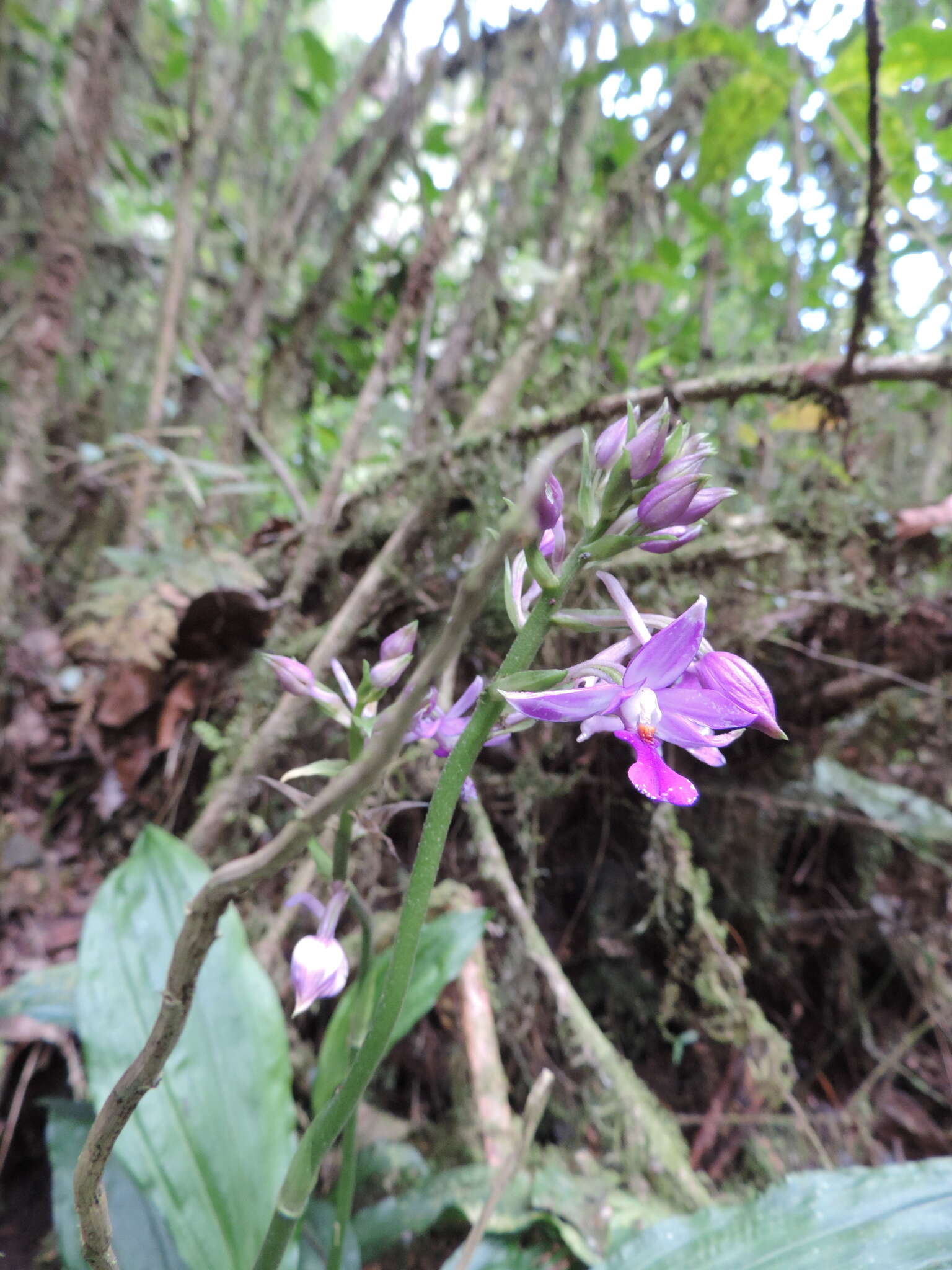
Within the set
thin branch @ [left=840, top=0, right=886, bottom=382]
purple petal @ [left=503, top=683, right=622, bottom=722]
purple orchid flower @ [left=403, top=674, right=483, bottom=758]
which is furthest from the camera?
thin branch @ [left=840, top=0, right=886, bottom=382]

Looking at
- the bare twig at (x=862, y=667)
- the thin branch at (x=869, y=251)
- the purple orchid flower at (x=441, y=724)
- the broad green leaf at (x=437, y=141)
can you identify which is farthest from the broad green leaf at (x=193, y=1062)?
the broad green leaf at (x=437, y=141)

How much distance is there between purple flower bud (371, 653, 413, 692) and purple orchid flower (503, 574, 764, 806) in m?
0.22

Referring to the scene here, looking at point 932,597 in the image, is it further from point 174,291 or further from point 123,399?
point 123,399

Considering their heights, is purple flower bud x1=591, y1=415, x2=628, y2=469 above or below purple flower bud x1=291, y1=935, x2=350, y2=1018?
above

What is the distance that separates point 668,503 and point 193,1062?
137 centimetres

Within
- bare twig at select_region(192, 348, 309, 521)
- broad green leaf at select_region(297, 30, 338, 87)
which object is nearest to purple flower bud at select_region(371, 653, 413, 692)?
bare twig at select_region(192, 348, 309, 521)

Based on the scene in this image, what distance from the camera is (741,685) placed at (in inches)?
33.4

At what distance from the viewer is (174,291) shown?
306cm

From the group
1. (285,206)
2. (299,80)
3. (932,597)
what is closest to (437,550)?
(932,597)

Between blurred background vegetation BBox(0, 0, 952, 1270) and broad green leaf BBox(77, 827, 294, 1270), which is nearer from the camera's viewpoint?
broad green leaf BBox(77, 827, 294, 1270)

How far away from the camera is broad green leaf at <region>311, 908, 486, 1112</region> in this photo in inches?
52.6

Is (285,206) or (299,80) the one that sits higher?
(299,80)

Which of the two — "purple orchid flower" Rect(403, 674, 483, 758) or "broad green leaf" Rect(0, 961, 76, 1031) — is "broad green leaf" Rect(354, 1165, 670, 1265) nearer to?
"broad green leaf" Rect(0, 961, 76, 1031)

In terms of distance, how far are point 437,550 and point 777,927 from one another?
5.80ft
